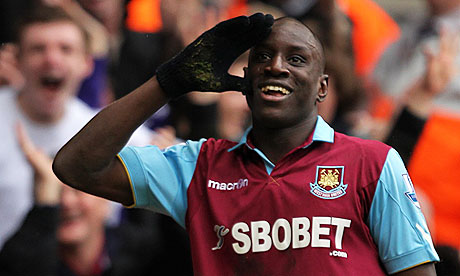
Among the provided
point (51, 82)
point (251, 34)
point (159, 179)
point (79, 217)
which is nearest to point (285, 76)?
point (251, 34)

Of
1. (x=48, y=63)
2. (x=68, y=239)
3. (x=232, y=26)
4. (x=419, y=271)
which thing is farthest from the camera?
(x=48, y=63)

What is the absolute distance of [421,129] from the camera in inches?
237

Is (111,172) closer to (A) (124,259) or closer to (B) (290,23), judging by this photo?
(B) (290,23)

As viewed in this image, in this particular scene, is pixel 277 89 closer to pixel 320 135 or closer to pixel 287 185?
pixel 320 135

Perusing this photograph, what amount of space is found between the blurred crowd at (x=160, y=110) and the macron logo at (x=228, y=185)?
9.39 ft

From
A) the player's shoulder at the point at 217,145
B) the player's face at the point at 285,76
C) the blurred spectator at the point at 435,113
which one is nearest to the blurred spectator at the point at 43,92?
the blurred spectator at the point at 435,113

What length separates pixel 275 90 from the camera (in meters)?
2.64

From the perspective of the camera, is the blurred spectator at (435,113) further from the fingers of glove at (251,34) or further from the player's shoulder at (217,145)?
the fingers of glove at (251,34)

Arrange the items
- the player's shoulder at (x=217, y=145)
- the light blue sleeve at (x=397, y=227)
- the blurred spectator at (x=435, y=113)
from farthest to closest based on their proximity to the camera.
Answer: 1. the blurred spectator at (x=435, y=113)
2. the player's shoulder at (x=217, y=145)
3. the light blue sleeve at (x=397, y=227)

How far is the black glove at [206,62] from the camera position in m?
2.64

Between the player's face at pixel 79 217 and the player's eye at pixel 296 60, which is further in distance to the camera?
the player's face at pixel 79 217

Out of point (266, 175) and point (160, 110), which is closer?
point (266, 175)

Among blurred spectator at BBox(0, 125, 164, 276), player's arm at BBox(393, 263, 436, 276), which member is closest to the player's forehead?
player's arm at BBox(393, 263, 436, 276)

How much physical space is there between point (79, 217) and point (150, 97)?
9.82 feet
